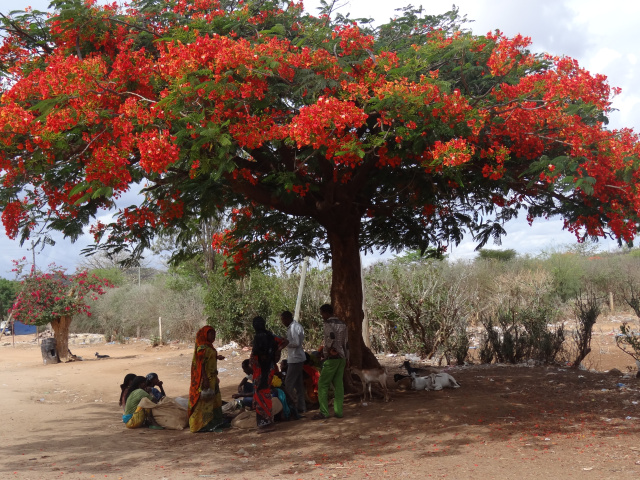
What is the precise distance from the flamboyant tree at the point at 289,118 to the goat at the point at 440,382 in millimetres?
1675

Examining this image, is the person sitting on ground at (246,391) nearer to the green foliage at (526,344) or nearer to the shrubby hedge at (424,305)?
the shrubby hedge at (424,305)

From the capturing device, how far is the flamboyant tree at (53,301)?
66.2ft

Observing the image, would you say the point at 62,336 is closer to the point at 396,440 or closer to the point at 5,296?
the point at 396,440

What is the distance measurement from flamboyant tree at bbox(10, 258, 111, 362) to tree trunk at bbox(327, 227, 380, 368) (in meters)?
Answer: 13.4

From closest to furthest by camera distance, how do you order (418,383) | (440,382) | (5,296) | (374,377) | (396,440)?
(396,440)
(374,377)
(440,382)
(418,383)
(5,296)

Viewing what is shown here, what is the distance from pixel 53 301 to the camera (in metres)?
20.5

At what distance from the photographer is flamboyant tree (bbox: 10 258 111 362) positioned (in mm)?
20172

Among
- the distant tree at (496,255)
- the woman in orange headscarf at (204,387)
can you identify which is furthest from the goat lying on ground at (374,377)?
the distant tree at (496,255)

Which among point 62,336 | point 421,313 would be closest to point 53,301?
point 62,336

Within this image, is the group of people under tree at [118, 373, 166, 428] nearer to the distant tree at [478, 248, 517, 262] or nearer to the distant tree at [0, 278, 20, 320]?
the distant tree at [478, 248, 517, 262]

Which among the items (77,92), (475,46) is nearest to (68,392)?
(77,92)

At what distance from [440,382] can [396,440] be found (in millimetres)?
3244

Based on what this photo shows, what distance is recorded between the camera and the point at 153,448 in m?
7.38

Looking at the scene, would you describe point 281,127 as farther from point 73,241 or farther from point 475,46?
point 73,241
